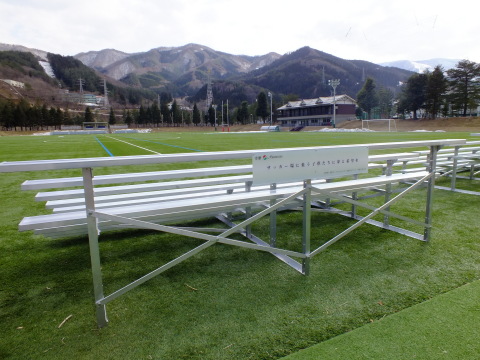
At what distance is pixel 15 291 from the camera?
110 inches

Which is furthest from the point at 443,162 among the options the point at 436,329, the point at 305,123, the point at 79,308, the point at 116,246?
the point at 305,123

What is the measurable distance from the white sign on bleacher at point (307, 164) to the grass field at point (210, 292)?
3.12ft

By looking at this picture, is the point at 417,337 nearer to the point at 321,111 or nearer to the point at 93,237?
the point at 93,237

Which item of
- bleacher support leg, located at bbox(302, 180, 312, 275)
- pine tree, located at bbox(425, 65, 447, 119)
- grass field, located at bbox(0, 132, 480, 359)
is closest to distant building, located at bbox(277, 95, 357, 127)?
pine tree, located at bbox(425, 65, 447, 119)

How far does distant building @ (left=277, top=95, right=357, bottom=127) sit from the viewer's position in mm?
80125

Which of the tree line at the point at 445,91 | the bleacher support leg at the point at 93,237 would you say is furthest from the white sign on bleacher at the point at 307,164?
the tree line at the point at 445,91

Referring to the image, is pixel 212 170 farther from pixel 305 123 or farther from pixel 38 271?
pixel 305 123

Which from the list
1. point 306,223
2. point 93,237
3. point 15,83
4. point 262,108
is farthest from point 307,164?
point 15,83

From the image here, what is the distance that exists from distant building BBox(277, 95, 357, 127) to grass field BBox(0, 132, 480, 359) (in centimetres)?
7533

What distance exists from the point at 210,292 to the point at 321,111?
84.3 m

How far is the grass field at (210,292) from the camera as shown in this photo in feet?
7.03

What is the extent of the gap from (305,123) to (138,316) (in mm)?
87991

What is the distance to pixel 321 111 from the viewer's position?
82500mm

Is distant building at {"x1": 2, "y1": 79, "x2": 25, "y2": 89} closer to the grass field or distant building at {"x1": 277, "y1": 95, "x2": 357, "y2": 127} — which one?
distant building at {"x1": 277, "y1": 95, "x2": 357, "y2": 127}
